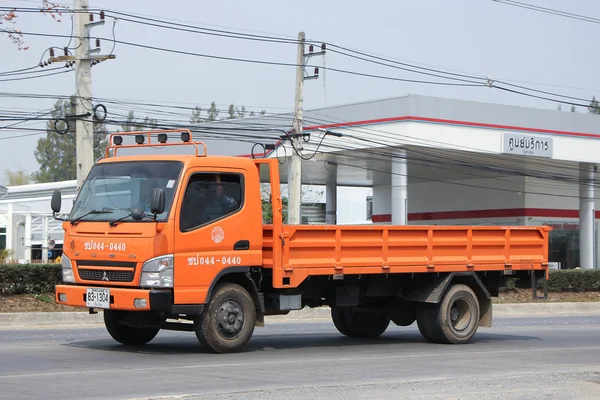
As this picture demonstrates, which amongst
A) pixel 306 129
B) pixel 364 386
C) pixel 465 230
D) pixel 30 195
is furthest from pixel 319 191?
pixel 364 386

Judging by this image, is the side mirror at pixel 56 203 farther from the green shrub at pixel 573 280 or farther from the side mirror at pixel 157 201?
the green shrub at pixel 573 280

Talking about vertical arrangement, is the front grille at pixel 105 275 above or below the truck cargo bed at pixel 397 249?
below

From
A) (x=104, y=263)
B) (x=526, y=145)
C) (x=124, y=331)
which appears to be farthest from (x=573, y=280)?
(x=104, y=263)

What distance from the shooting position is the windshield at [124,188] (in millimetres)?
12377

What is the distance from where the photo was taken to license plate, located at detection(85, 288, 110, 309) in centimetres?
1210

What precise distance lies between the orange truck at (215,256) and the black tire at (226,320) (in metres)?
0.01

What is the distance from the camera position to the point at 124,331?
13.6 metres

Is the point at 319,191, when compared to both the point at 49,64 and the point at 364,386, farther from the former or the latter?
the point at 364,386

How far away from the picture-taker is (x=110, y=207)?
41.2ft

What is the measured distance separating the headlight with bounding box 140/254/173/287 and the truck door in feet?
0.45

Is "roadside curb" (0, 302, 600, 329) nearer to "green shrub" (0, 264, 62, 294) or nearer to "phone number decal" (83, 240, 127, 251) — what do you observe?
"green shrub" (0, 264, 62, 294)

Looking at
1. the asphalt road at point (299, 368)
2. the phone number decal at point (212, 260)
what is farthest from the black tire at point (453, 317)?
the phone number decal at point (212, 260)

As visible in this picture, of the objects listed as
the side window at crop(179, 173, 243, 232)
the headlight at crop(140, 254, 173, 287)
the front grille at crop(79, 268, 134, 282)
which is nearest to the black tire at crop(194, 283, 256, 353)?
the headlight at crop(140, 254, 173, 287)

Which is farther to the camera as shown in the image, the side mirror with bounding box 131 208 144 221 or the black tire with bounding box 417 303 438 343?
the black tire with bounding box 417 303 438 343
